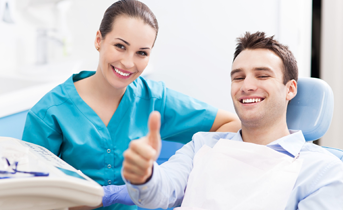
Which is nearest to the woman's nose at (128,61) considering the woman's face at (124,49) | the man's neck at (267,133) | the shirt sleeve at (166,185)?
the woman's face at (124,49)

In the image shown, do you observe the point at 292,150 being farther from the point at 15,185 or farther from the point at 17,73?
the point at 17,73

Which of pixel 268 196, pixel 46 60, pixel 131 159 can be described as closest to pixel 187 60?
pixel 46 60

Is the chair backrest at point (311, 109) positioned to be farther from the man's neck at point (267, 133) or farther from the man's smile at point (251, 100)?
the man's smile at point (251, 100)

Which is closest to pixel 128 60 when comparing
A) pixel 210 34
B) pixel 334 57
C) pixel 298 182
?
pixel 298 182

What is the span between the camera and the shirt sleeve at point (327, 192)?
2.81 feet

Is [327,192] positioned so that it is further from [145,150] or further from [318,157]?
[145,150]

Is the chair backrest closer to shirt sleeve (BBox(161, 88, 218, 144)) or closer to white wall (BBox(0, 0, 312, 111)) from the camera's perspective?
shirt sleeve (BBox(161, 88, 218, 144))

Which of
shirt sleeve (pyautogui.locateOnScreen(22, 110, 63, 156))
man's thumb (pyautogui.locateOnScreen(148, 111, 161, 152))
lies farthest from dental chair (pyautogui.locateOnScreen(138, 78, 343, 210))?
shirt sleeve (pyautogui.locateOnScreen(22, 110, 63, 156))

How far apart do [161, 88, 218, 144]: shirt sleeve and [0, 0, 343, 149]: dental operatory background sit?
0.73 m

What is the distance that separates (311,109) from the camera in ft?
3.98

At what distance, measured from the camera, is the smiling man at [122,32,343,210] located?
876mm

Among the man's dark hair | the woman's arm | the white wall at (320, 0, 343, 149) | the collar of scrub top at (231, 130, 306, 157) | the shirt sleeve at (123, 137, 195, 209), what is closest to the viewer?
the shirt sleeve at (123, 137, 195, 209)

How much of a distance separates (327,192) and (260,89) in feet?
1.23

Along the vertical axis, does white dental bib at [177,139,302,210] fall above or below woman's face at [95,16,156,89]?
below
